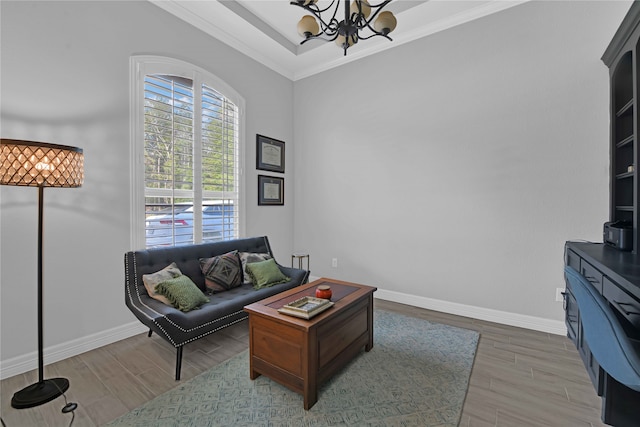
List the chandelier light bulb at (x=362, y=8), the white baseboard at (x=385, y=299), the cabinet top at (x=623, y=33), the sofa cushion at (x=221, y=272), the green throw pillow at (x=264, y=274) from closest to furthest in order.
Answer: the cabinet top at (x=623, y=33)
the chandelier light bulb at (x=362, y=8)
the white baseboard at (x=385, y=299)
the sofa cushion at (x=221, y=272)
the green throw pillow at (x=264, y=274)

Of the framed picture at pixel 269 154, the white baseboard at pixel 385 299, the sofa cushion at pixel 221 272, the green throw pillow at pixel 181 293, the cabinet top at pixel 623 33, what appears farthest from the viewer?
the framed picture at pixel 269 154

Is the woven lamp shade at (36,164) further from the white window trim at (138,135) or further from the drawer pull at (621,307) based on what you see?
the drawer pull at (621,307)

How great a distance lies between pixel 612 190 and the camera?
240cm

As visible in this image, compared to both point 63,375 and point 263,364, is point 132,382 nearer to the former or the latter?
point 63,375

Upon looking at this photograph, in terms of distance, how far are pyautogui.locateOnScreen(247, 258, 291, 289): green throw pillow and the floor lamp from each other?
1.52 metres

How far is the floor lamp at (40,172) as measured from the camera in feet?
5.51

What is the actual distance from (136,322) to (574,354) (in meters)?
3.82

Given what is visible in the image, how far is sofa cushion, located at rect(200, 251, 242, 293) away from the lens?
2.76 metres

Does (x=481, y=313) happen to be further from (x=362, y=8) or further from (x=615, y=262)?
(x=362, y=8)

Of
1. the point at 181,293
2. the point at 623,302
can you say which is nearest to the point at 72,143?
the point at 181,293

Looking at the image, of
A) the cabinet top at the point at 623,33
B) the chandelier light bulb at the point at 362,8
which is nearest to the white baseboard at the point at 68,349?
the chandelier light bulb at the point at 362,8

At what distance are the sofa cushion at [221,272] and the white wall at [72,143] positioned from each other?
2.47 feet

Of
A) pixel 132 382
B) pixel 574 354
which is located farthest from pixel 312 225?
pixel 574 354

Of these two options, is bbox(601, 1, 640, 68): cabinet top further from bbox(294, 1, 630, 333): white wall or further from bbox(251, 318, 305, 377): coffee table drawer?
bbox(251, 318, 305, 377): coffee table drawer
